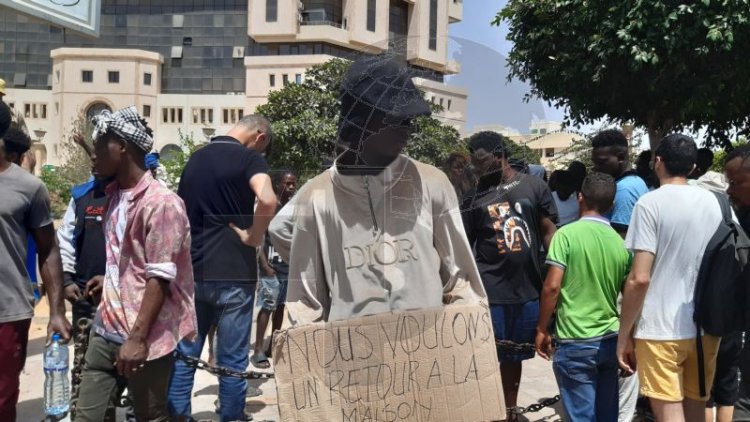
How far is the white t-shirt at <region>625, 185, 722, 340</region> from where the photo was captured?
354 centimetres

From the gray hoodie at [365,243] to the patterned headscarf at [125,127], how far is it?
1.12 m

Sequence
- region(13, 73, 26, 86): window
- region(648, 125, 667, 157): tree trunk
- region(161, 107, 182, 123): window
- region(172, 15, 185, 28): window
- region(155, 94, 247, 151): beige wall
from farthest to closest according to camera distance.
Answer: region(13, 73, 26, 86): window → region(172, 15, 185, 28): window → region(161, 107, 182, 123): window → region(155, 94, 247, 151): beige wall → region(648, 125, 667, 157): tree trunk

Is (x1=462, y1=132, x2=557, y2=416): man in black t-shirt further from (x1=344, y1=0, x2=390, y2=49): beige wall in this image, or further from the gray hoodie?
(x1=344, y1=0, x2=390, y2=49): beige wall

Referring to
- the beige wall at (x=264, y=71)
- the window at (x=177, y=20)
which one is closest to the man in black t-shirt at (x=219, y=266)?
the beige wall at (x=264, y=71)

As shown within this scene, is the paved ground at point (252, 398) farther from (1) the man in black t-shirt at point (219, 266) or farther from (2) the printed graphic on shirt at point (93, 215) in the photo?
(2) the printed graphic on shirt at point (93, 215)

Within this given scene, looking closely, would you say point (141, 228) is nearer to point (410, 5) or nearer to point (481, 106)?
point (481, 106)

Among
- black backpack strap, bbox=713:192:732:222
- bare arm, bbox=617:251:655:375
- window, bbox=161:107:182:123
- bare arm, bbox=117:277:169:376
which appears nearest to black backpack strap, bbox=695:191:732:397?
black backpack strap, bbox=713:192:732:222

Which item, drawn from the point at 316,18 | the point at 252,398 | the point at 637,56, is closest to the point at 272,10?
the point at 316,18

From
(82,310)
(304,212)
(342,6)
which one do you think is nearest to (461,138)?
(304,212)

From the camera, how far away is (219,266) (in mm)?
3658

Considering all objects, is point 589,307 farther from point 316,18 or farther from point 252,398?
point 316,18

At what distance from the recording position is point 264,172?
3.86 metres

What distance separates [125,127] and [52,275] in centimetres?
109

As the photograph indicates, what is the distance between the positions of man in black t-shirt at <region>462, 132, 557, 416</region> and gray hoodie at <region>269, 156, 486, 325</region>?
178 centimetres
